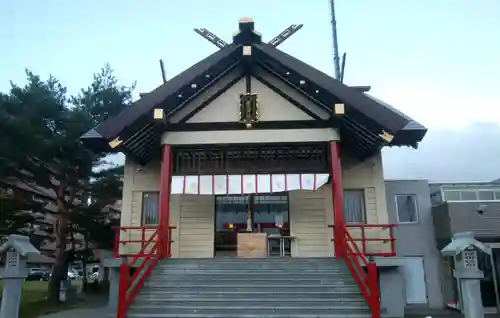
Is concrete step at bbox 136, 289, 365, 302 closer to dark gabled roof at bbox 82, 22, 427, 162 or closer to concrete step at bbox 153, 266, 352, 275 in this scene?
concrete step at bbox 153, 266, 352, 275

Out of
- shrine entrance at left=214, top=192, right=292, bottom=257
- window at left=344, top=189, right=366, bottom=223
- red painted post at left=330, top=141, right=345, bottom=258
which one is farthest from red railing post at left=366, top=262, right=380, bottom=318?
shrine entrance at left=214, top=192, right=292, bottom=257

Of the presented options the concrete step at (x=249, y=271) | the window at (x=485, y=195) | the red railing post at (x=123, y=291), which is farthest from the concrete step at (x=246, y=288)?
the window at (x=485, y=195)

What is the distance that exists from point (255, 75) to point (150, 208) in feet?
17.6

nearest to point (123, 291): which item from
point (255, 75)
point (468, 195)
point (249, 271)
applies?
point (249, 271)

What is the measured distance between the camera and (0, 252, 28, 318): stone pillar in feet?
24.6

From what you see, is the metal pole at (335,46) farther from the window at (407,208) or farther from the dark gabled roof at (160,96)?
the dark gabled roof at (160,96)

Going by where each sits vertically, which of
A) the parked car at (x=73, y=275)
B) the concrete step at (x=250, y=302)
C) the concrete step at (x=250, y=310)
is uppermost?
the concrete step at (x=250, y=302)

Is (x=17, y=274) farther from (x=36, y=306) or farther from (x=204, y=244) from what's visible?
(x=36, y=306)

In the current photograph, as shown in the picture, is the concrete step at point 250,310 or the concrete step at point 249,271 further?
the concrete step at point 249,271

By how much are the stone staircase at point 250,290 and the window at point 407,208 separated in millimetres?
7029

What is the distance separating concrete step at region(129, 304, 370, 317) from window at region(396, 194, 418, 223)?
829cm

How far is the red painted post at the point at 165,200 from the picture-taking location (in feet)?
33.0

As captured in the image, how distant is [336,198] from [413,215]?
6.58m

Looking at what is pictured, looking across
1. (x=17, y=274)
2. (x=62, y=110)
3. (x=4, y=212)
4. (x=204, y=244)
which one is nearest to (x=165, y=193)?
(x=204, y=244)
